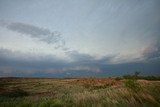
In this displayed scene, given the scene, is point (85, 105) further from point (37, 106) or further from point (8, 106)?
point (8, 106)

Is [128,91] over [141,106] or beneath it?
over

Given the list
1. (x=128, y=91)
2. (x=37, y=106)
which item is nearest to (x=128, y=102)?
(x=128, y=91)

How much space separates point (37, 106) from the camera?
11.7 m

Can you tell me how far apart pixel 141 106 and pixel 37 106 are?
6.12 m

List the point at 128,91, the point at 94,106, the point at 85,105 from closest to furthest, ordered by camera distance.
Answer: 1. the point at 94,106
2. the point at 85,105
3. the point at 128,91

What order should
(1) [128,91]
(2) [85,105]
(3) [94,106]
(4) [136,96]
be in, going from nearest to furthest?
1. (3) [94,106]
2. (2) [85,105]
3. (4) [136,96]
4. (1) [128,91]

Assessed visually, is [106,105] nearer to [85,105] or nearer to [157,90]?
[85,105]

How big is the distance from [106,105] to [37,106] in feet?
14.3

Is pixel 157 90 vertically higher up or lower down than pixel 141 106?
higher up

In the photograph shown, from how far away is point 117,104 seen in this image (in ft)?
33.0

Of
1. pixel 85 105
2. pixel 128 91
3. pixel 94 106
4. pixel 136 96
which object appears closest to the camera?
pixel 94 106

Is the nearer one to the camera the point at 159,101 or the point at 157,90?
the point at 159,101

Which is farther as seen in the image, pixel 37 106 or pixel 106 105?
pixel 37 106

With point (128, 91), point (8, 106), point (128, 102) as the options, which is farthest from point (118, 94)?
point (8, 106)
